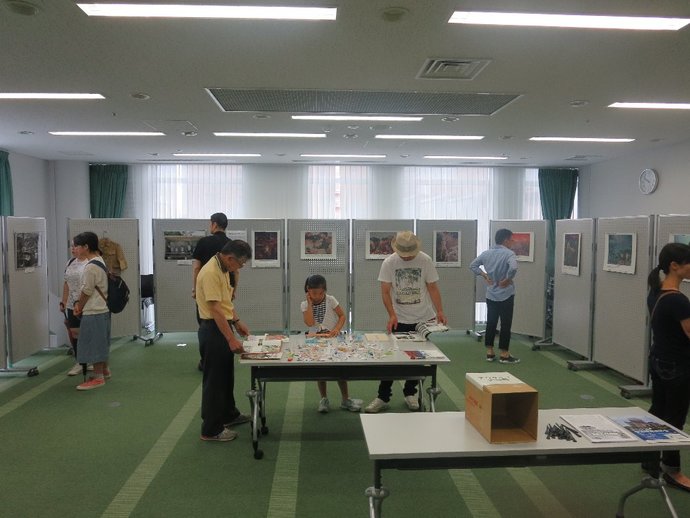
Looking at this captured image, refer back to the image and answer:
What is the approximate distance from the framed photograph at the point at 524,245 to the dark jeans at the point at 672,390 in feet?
14.3

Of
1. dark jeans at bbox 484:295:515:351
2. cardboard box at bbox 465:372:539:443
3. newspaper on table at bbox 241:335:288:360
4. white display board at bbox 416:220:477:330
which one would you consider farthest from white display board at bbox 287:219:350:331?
cardboard box at bbox 465:372:539:443

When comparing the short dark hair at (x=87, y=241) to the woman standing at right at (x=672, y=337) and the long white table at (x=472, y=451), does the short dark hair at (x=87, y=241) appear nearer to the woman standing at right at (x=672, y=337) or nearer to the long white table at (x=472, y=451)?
the long white table at (x=472, y=451)

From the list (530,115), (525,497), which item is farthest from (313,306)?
(530,115)

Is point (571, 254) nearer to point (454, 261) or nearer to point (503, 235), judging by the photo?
point (503, 235)

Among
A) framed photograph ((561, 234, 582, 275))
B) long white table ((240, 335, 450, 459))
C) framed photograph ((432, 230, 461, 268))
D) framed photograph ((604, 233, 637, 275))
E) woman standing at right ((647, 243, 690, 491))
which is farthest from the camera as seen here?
framed photograph ((432, 230, 461, 268))

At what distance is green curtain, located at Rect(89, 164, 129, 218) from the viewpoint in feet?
29.3

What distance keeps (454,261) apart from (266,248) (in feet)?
9.51

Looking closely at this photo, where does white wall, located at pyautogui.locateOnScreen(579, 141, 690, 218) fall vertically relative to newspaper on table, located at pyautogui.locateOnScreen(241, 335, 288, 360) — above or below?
above

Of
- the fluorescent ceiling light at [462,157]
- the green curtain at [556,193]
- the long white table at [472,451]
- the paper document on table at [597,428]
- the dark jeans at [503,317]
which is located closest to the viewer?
the long white table at [472,451]

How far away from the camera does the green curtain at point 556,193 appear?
9469 mm

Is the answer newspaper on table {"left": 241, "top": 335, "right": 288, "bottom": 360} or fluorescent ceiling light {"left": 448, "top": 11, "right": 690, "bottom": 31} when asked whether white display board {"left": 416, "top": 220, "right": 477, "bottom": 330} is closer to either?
newspaper on table {"left": 241, "top": 335, "right": 288, "bottom": 360}

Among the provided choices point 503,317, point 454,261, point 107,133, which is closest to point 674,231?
point 503,317

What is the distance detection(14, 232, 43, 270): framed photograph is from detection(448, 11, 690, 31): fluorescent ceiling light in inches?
216

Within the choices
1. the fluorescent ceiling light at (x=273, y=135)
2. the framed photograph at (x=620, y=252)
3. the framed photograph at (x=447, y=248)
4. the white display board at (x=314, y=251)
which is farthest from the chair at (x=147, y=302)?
the framed photograph at (x=620, y=252)
